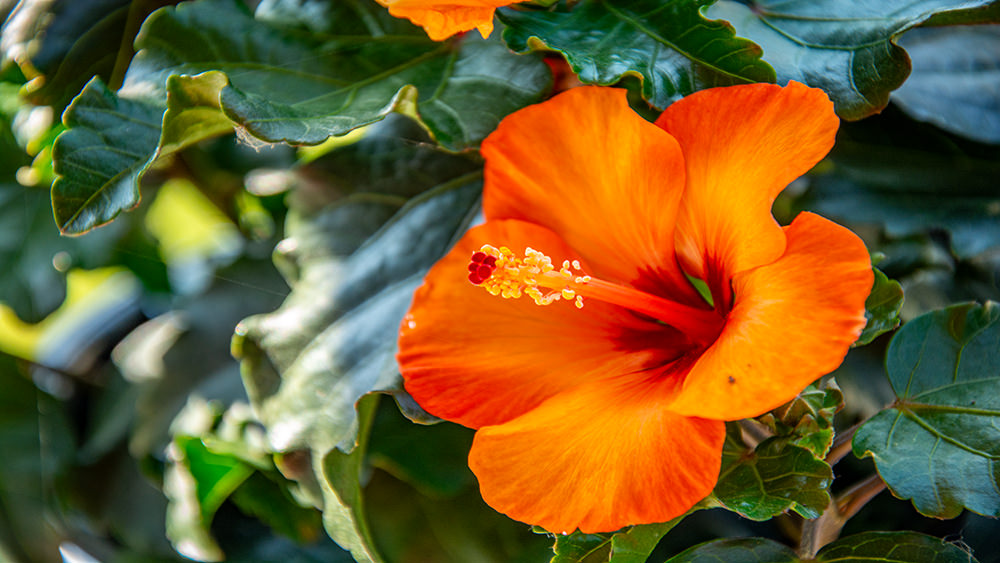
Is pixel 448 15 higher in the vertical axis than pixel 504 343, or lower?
higher

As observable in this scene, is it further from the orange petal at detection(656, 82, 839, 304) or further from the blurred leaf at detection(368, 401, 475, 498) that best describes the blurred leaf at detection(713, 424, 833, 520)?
the blurred leaf at detection(368, 401, 475, 498)

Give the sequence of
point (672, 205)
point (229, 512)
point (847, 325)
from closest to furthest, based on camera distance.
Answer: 1. point (847, 325)
2. point (672, 205)
3. point (229, 512)

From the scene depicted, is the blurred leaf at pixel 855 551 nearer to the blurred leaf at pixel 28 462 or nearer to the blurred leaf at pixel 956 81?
the blurred leaf at pixel 956 81

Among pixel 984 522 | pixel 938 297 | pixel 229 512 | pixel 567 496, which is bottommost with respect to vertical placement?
pixel 229 512

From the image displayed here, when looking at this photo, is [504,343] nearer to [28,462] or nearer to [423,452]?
[423,452]

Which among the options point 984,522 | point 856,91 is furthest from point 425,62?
point 984,522

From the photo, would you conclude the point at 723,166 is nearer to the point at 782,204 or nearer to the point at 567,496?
the point at 567,496

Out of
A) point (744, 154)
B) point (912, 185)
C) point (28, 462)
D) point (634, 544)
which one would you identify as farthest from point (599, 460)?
point (28, 462)
